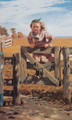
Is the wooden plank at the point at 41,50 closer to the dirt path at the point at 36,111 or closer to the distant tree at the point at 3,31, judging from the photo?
the dirt path at the point at 36,111

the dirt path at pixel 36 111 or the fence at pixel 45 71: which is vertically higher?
the fence at pixel 45 71

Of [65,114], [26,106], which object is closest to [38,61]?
[26,106]

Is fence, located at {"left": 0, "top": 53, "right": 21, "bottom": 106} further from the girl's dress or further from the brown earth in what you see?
the girl's dress

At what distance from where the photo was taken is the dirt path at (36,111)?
14.9ft

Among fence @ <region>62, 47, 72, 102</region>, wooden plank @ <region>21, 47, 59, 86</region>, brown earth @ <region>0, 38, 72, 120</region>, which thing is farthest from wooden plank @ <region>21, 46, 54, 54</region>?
brown earth @ <region>0, 38, 72, 120</region>

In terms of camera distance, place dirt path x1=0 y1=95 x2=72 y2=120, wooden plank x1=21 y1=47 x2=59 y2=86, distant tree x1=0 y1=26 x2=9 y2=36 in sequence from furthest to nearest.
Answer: distant tree x1=0 y1=26 x2=9 y2=36, wooden plank x1=21 y1=47 x2=59 y2=86, dirt path x1=0 y1=95 x2=72 y2=120

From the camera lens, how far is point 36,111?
5020mm

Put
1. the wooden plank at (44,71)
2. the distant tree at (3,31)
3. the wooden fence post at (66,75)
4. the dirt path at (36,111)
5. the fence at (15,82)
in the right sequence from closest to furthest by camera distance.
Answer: the dirt path at (36,111)
the fence at (15,82)
the wooden fence post at (66,75)
the wooden plank at (44,71)
the distant tree at (3,31)

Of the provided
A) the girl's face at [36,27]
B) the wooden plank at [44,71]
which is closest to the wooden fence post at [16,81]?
the wooden plank at [44,71]

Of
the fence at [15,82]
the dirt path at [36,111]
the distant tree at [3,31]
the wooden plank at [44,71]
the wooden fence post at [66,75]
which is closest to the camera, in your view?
the dirt path at [36,111]

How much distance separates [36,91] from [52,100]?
2.98 feet

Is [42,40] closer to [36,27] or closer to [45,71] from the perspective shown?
[36,27]

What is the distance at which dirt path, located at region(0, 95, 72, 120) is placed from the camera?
4531mm

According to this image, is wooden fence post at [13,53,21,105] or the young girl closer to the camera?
wooden fence post at [13,53,21,105]
